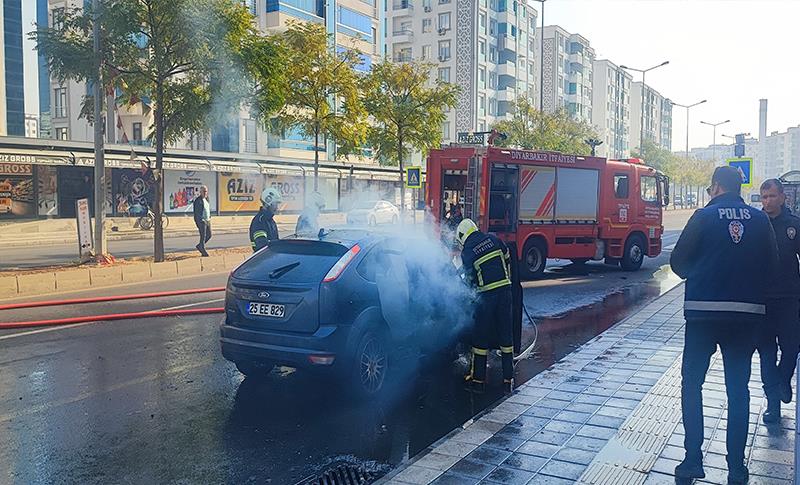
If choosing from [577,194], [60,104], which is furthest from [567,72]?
[577,194]

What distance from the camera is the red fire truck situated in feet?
46.9

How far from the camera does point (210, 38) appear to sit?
1455 centimetres

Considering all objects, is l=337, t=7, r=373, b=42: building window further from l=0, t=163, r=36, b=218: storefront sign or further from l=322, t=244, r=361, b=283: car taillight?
l=322, t=244, r=361, b=283: car taillight

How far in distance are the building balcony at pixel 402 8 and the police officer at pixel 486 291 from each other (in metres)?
64.1

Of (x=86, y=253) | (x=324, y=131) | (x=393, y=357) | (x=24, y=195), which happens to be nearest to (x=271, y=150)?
(x=24, y=195)

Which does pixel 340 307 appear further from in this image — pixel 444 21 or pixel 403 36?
pixel 403 36

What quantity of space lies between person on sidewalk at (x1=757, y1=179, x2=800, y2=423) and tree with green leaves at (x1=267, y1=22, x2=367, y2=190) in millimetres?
16513

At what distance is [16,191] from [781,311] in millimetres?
29650

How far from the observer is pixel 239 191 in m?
37.8

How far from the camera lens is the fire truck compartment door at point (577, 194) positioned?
50.9 ft

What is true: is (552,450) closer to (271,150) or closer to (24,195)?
(24,195)

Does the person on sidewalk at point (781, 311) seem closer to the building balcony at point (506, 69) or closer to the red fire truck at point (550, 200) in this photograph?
the red fire truck at point (550, 200)

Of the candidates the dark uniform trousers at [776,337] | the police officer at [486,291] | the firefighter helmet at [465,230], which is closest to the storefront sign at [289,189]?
the firefighter helmet at [465,230]

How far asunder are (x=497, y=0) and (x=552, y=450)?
6758 centimetres
